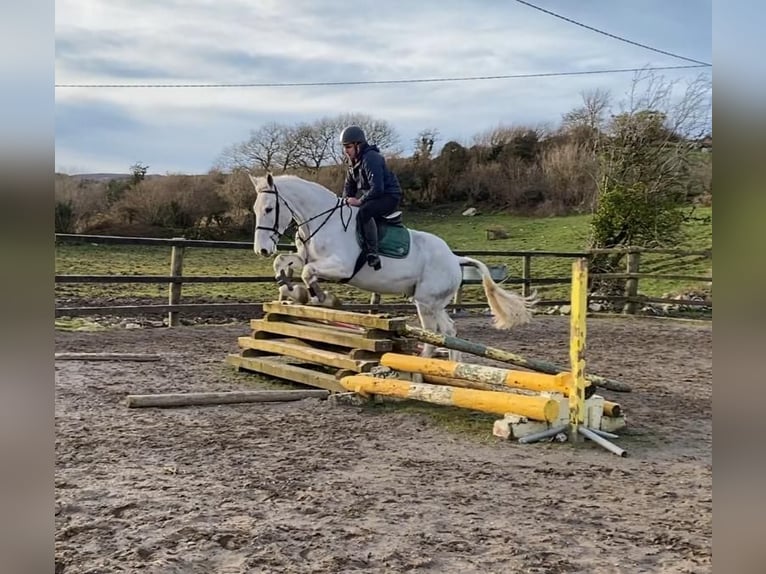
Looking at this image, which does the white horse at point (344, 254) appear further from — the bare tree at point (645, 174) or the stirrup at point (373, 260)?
the bare tree at point (645, 174)

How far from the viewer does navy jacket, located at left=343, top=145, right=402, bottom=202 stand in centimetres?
491

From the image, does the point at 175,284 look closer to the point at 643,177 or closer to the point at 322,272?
the point at 322,272

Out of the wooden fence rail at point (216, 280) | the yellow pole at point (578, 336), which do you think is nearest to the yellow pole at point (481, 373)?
the yellow pole at point (578, 336)

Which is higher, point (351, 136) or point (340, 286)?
point (351, 136)

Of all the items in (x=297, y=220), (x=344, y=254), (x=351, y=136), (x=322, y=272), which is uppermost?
(x=351, y=136)

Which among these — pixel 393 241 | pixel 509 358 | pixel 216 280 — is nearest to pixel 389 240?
pixel 393 241

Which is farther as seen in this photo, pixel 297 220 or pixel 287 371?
pixel 297 220

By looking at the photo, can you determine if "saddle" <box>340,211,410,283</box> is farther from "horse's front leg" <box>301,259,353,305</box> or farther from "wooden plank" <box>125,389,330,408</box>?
"wooden plank" <box>125,389,330,408</box>

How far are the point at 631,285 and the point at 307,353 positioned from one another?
7845 millimetres

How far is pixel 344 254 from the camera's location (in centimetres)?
497

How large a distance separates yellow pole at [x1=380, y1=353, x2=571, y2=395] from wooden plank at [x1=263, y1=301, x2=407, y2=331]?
0.22m

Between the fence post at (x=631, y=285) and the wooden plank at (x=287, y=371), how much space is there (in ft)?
24.1

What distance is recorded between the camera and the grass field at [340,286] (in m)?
10.1
